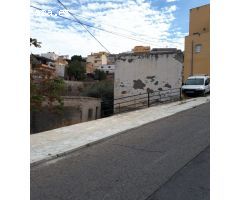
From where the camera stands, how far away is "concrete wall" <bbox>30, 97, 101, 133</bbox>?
635 inches

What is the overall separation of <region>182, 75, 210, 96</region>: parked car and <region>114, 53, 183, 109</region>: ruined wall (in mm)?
2239

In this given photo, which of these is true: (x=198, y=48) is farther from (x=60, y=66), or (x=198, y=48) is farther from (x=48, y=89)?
(x=60, y=66)

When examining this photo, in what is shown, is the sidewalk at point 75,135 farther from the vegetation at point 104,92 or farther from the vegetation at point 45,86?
the vegetation at point 104,92

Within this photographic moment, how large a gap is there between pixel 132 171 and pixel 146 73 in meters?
17.2

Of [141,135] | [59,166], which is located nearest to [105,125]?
[141,135]

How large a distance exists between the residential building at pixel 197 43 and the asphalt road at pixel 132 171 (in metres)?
30.6

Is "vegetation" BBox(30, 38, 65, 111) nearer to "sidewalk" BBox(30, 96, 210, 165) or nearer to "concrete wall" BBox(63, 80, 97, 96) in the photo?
"sidewalk" BBox(30, 96, 210, 165)

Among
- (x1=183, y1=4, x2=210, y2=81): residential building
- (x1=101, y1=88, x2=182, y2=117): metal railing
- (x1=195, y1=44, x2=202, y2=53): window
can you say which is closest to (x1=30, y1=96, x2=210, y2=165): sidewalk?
(x1=101, y1=88, x2=182, y2=117): metal railing

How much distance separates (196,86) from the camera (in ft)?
78.7

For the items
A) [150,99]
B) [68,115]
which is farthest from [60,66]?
[68,115]

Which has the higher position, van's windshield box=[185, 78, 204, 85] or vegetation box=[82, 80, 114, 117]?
van's windshield box=[185, 78, 204, 85]
